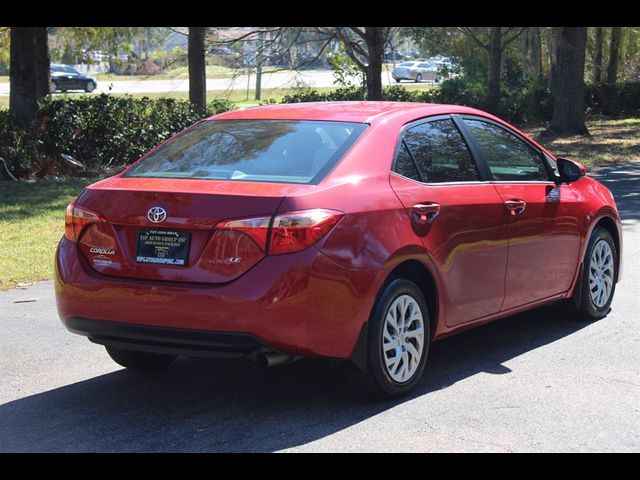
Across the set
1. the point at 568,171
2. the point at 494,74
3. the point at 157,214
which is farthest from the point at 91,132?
the point at 494,74

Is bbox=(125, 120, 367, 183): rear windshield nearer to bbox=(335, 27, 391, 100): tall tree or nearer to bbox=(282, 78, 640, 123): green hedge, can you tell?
bbox=(335, 27, 391, 100): tall tree

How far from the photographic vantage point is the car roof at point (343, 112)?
245 inches

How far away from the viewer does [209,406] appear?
18.7 feet

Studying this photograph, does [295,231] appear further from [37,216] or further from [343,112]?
[37,216]

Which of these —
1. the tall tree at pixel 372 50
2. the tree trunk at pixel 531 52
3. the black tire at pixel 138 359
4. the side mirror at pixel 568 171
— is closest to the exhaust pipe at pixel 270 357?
the black tire at pixel 138 359

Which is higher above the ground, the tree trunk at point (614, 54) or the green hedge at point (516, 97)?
the tree trunk at point (614, 54)

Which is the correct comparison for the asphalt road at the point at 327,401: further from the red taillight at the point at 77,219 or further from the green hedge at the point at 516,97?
the green hedge at the point at 516,97

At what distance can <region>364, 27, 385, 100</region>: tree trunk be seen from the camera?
25297 mm

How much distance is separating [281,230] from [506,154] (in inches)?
95.3

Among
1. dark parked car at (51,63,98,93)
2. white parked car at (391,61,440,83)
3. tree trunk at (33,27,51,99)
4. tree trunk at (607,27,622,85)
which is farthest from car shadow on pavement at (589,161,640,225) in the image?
white parked car at (391,61,440,83)

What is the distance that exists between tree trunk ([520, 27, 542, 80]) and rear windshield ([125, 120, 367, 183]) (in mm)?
38179
